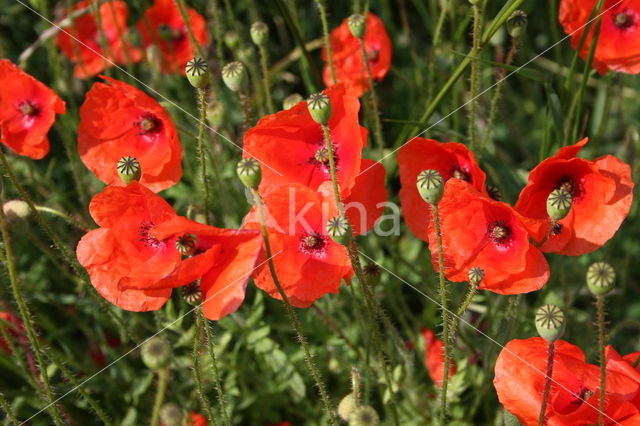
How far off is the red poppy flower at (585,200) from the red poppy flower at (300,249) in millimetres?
504

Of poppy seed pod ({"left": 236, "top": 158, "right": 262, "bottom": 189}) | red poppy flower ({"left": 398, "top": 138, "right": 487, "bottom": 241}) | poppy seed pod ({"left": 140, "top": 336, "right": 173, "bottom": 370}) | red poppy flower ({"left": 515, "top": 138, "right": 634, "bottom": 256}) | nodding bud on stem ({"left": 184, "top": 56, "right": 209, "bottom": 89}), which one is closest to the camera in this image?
poppy seed pod ({"left": 140, "top": 336, "right": 173, "bottom": 370})

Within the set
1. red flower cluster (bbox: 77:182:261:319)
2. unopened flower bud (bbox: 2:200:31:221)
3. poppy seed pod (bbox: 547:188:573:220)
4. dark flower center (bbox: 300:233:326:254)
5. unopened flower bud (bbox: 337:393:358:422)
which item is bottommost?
unopened flower bud (bbox: 337:393:358:422)

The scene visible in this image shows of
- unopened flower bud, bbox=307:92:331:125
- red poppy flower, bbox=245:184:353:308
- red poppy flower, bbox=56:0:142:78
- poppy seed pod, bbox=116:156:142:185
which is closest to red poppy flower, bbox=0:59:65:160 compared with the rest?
red poppy flower, bbox=56:0:142:78

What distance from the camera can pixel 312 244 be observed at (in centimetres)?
219

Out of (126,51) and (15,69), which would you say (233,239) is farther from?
(126,51)

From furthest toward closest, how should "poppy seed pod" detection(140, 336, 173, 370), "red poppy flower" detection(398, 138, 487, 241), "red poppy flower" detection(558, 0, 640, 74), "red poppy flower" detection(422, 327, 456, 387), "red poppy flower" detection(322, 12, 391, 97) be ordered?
"red poppy flower" detection(322, 12, 391, 97) → "red poppy flower" detection(422, 327, 456, 387) → "red poppy flower" detection(558, 0, 640, 74) → "red poppy flower" detection(398, 138, 487, 241) → "poppy seed pod" detection(140, 336, 173, 370)

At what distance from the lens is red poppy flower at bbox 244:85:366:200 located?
214 centimetres

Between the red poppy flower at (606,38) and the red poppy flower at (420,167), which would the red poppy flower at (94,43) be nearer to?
the red poppy flower at (420,167)

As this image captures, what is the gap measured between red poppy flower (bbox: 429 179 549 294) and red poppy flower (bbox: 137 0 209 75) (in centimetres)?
148

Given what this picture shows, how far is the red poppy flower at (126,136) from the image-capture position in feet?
7.67

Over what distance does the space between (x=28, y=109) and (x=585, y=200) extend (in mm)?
1734

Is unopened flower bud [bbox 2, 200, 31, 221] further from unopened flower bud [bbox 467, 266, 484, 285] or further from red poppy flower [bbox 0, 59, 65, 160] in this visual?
unopened flower bud [bbox 467, 266, 484, 285]

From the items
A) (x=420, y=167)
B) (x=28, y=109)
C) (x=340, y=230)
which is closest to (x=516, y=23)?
(x=420, y=167)

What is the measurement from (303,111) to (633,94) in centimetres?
193
